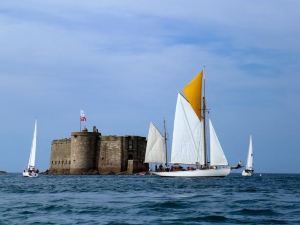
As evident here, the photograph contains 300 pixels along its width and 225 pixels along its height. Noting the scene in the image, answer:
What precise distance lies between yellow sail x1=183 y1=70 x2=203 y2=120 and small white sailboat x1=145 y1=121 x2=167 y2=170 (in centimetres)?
1747

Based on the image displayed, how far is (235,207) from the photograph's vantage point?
31.1 metres

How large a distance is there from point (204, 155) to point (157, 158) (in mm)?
19174

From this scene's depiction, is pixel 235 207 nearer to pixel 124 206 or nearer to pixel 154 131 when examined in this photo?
pixel 124 206

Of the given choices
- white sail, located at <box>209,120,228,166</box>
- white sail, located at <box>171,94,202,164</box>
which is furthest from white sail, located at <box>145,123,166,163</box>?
white sail, located at <box>209,120,228,166</box>

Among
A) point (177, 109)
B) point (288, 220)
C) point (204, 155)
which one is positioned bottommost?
point (288, 220)

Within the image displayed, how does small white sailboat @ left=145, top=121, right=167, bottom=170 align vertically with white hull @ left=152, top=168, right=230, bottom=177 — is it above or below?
above

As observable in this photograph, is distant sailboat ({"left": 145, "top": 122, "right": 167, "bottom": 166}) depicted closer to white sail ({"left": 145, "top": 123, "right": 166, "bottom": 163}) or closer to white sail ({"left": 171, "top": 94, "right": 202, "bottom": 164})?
white sail ({"left": 145, "top": 123, "right": 166, "bottom": 163})

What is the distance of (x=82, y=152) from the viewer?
125 m

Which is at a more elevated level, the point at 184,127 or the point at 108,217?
the point at 184,127

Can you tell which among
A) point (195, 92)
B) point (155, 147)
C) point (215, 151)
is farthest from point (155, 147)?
point (215, 151)

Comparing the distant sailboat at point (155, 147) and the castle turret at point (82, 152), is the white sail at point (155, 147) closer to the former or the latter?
the distant sailboat at point (155, 147)

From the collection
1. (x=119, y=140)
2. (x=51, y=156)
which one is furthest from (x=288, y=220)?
(x=51, y=156)

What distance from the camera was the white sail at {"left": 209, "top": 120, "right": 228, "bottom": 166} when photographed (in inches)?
3270

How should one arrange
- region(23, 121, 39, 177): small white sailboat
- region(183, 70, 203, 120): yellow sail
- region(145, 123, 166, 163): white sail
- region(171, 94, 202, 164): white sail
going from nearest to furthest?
region(171, 94, 202, 164): white sail → region(183, 70, 203, 120): yellow sail → region(145, 123, 166, 163): white sail → region(23, 121, 39, 177): small white sailboat
